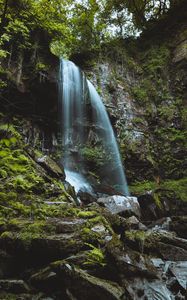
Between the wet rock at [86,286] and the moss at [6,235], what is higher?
the moss at [6,235]

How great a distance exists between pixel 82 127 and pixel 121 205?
234 inches

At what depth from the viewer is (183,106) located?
15.4 meters

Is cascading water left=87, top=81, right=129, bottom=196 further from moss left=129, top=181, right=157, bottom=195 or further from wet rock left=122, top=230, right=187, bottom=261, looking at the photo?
wet rock left=122, top=230, right=187, bottom=261

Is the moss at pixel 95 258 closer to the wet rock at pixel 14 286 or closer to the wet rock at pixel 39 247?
the wet rock at pixel 39 247

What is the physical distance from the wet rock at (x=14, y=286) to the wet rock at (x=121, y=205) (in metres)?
4.64

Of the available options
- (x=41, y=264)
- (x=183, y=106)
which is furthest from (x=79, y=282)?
(x=183, y=106)

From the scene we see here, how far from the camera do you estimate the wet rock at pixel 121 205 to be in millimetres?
8219

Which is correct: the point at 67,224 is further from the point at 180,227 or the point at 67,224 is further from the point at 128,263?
the point at 180,227

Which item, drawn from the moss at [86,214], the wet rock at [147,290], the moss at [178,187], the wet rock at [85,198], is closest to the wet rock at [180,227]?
the wet rock at [85,198]

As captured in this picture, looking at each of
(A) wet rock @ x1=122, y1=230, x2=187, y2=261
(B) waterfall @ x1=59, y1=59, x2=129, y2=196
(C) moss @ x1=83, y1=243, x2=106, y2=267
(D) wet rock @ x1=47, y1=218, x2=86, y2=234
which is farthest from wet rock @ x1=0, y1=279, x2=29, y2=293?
(B) waterfall @ x1=59, y1=59, x2=129, y2=196

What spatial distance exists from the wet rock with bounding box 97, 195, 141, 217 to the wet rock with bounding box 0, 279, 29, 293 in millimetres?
4638

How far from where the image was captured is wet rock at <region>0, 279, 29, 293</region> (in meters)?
3.52

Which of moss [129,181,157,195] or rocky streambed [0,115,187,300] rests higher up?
rocky streambed [0,115,187,300]

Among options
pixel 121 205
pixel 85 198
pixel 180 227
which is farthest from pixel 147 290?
pixel 85 198
